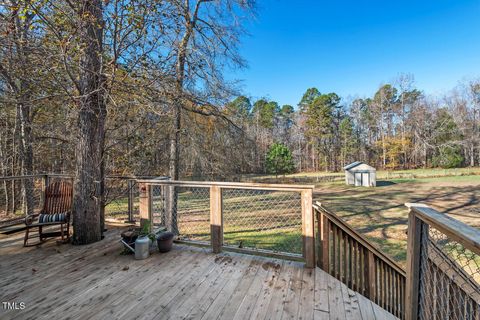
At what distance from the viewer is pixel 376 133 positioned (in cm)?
3155

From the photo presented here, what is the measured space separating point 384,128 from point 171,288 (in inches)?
1403

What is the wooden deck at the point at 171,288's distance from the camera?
1.89m

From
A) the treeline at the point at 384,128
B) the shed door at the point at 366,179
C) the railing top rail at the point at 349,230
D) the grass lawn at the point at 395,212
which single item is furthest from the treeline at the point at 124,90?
the treeline at the point at 384,128

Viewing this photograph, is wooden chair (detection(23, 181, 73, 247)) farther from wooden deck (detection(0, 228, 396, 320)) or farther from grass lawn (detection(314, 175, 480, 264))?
grass lawn (detection(314, 175, 480, 264))

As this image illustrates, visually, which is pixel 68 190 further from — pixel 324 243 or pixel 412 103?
pixel 412 103

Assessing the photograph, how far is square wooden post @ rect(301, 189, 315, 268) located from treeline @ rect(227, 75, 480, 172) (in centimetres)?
2143

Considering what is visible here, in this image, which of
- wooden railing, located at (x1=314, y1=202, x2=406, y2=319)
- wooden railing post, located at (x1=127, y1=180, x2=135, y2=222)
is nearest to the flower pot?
wooden railing post, located at (x1=127, y1=180, x2=135, y2=222)

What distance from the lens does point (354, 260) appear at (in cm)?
254

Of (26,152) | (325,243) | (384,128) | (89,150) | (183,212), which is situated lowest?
(183,212)

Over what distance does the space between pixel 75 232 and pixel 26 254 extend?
0.61 m

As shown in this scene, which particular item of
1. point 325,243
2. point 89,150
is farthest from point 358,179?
point 89,150

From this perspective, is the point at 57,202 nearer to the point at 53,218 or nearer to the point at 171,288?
the point at 53,218

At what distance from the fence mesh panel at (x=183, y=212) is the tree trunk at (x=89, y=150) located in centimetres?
92

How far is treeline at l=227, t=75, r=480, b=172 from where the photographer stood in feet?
88.9
